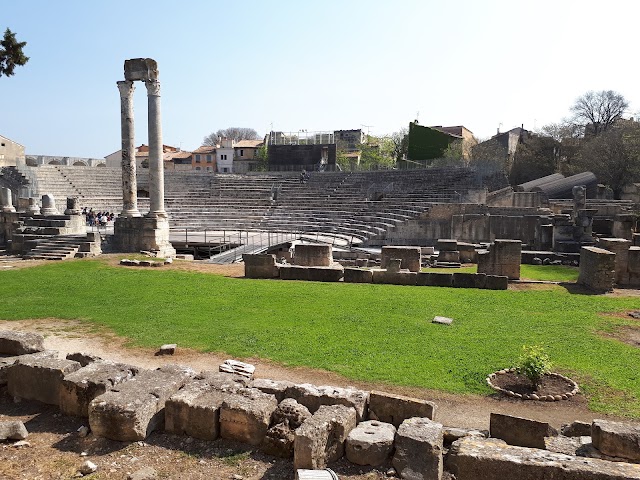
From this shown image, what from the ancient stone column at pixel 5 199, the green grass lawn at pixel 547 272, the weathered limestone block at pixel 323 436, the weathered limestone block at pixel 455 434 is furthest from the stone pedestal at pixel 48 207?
the weathered limestone block at pixel 455 434

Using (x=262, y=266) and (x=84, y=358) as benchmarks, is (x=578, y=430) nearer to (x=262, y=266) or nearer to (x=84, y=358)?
(x=84, y=358)

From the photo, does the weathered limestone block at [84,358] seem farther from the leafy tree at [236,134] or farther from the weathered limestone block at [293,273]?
the leafy tree at [236,134]

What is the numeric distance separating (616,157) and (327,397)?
40.6 meters

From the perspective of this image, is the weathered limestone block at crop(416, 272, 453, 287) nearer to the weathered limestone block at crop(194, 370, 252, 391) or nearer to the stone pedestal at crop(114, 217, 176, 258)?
the weathered limestone block at crop(194, 370, 252, 391)

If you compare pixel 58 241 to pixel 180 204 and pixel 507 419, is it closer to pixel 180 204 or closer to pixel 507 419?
pixel 180 204

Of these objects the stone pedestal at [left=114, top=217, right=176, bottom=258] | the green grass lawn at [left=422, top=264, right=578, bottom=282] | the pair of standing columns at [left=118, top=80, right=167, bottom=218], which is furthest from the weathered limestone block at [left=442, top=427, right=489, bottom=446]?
the pair of standing columns at [left=118, top=80, right=167, bottom=218]

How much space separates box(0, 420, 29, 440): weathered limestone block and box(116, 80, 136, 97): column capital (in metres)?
19.1

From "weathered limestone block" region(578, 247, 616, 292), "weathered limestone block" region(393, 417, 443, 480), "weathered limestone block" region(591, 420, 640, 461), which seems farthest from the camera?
"weathered limestone block" region(578, 247, 616, 292)

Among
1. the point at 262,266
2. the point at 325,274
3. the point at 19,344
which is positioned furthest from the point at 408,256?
the point at 19,344

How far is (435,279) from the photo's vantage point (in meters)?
15.4

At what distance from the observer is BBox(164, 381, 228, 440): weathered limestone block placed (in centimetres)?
567

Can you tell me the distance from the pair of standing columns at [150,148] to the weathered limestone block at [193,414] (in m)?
17.5

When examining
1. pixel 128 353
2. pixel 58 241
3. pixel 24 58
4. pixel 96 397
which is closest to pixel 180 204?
pixel 58 241

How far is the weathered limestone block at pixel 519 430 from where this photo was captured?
5520mm
